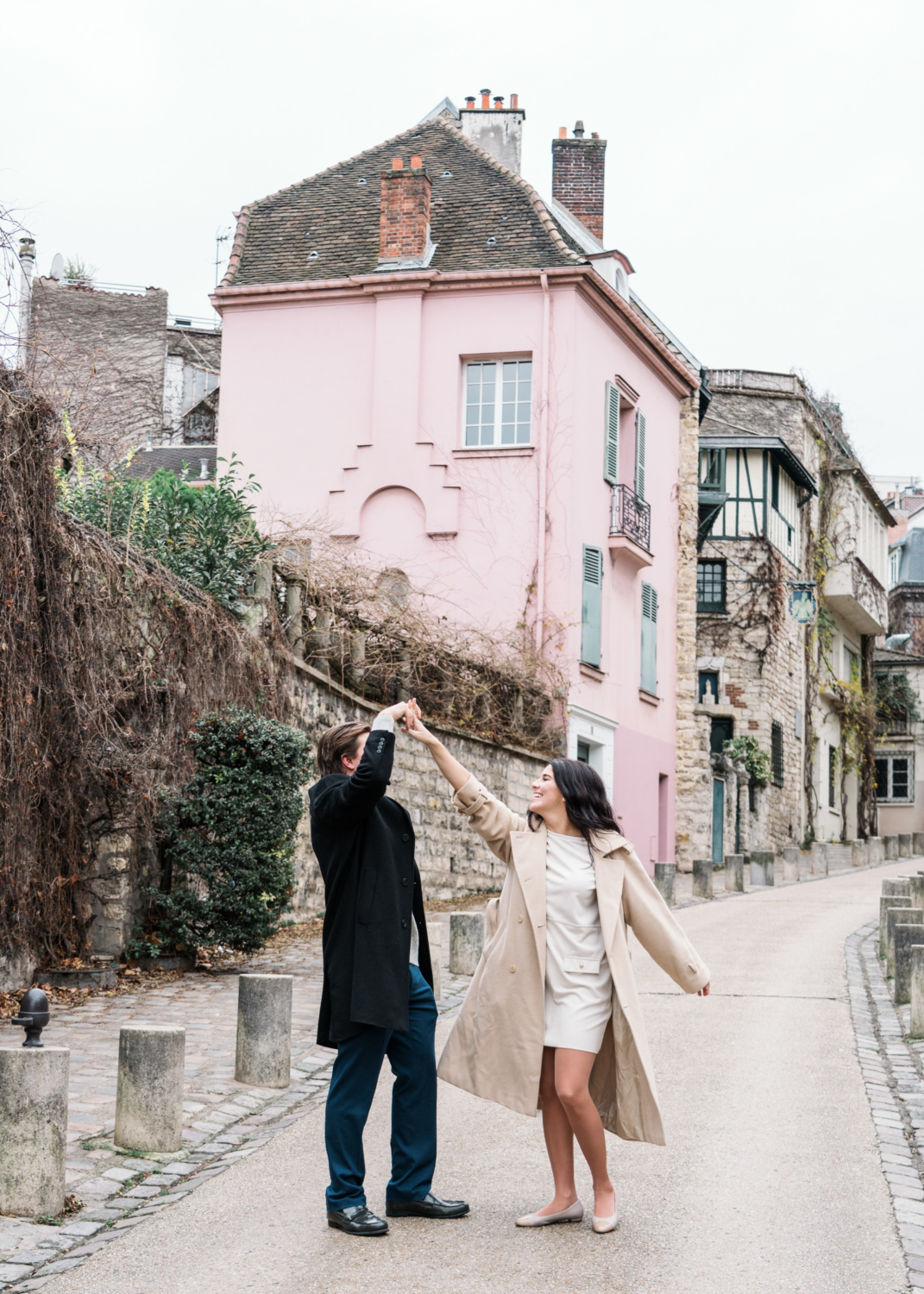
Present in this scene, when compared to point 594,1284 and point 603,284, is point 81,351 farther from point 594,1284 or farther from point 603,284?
point 603,284

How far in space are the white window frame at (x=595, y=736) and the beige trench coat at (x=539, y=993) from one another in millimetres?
16014

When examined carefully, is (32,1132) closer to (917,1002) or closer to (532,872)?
(532,872)

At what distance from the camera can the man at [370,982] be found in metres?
4.82

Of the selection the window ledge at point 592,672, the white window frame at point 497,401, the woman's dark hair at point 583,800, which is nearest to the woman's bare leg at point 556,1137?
the woman's dark hair at point 583,800

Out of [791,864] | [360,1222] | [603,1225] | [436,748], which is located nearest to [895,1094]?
[603,1225]

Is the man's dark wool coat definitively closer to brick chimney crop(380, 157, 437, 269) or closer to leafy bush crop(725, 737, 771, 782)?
brick chimney crop(380, 157, 437, 269)

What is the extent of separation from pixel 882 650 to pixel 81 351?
42.0 m

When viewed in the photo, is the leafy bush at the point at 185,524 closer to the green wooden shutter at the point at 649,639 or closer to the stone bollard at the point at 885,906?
the stone bollard at the point at 885,906

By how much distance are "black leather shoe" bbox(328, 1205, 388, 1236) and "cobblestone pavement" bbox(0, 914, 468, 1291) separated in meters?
0.76

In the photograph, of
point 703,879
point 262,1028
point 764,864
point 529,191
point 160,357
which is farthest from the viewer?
point 160,357

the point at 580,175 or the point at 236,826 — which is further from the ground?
the point at 580,175

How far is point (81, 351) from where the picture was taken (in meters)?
9.17

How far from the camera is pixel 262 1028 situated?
7.24m

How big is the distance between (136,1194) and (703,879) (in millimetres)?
15011
